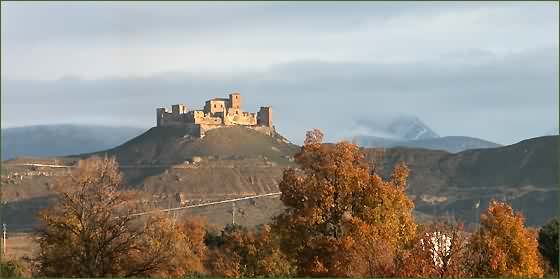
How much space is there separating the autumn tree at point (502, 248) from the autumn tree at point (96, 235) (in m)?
13.6

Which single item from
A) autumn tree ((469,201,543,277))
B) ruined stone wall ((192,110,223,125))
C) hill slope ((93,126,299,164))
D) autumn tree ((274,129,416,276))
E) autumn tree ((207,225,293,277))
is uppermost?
ruined stone wall ((192,110,223,125))

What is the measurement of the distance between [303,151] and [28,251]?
1792 inches

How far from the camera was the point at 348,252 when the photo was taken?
38938mm

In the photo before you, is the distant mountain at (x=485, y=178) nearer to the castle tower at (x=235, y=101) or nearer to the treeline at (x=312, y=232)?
the castle tower at (x=235, y=101)

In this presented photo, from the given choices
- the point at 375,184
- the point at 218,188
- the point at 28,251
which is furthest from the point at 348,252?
the point at 218,188

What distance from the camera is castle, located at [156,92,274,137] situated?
179125 millimetres

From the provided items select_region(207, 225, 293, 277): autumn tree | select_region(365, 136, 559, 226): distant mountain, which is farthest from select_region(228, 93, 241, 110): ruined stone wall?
select_region(207, 225, 293, 277): autumn tree

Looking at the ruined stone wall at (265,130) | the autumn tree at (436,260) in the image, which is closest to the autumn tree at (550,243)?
the autumn tree at (436,260)

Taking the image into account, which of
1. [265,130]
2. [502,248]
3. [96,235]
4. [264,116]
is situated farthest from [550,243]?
[264,116]

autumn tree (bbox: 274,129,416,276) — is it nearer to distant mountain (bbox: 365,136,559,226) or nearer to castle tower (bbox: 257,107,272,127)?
distant mountain (bbox: 365,136,559,226)

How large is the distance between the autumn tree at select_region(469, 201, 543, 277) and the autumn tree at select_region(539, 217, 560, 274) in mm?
10050

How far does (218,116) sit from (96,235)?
146616mm

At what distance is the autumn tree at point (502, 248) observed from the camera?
42219 millimetres

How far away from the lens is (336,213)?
4134 cm
